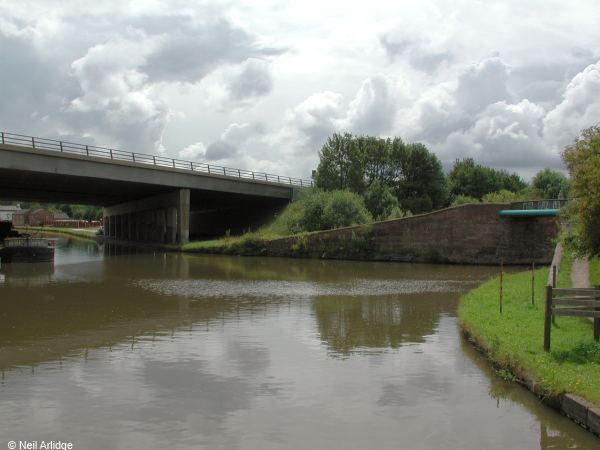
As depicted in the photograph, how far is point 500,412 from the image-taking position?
29.2 ft

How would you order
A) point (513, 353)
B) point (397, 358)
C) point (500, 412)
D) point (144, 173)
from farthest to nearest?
point (144, 173) → point (397, 358) → point (513, 353) → point (500, 412)

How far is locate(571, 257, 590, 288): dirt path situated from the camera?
737 inches

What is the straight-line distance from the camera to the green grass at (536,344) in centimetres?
891

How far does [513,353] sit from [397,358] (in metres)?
2.40

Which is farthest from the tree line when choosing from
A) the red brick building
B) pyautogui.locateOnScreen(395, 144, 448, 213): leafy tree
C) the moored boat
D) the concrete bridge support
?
the red brick building

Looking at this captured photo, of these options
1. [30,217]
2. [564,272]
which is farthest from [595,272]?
[30,217]

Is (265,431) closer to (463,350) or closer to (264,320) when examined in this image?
(463,350)

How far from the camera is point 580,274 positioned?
2130cm

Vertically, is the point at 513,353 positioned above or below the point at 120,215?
below

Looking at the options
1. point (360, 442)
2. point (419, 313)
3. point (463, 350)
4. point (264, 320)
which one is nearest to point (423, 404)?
point (360, 442)

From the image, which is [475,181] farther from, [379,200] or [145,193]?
[145,193]

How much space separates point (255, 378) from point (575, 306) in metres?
5.98

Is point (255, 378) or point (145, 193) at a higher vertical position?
point (145, 193)

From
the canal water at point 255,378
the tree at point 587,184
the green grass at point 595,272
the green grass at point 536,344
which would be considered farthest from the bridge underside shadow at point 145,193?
the tree at point 587,184
